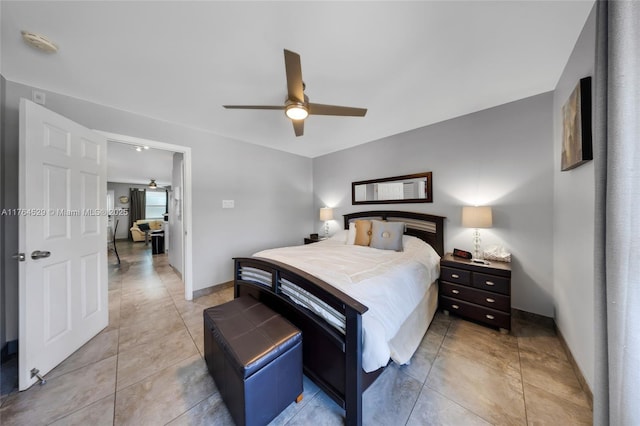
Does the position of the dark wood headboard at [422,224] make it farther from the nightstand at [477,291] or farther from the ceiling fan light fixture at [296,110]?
the ceiling fan light fixture at [296,110]

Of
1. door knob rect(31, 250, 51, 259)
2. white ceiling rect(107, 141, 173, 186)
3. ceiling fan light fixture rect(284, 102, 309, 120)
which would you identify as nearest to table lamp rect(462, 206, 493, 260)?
ceiling fan light fixture rect(284, 102, 309, 120)

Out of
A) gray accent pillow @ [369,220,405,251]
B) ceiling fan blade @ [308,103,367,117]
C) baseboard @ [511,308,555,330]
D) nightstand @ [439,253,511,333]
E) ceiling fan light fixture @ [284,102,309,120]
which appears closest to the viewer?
ceiling fan light fixture @ [284,102,309,120]

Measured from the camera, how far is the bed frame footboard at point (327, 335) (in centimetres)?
116

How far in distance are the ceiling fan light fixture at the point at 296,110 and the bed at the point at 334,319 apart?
138cm

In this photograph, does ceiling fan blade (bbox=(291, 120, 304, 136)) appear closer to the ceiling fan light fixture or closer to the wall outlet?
the ceiling fan light fixture

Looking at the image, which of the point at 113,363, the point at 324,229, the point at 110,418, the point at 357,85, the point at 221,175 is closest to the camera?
the point at 110,418

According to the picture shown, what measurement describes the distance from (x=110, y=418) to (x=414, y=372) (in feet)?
7.04

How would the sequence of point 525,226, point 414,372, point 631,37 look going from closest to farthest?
point 631,37 → point 414,372 → point 525,226

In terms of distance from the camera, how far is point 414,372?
167cm

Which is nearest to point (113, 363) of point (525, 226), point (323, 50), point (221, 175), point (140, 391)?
point (140, 391)

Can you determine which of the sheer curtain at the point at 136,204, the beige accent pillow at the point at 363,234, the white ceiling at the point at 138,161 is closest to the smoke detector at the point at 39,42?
the white ceiling at the point at 138,161

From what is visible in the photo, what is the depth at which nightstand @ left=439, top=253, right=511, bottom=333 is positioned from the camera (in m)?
2.10

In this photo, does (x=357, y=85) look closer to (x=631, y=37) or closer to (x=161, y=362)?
(x=631, y=37)

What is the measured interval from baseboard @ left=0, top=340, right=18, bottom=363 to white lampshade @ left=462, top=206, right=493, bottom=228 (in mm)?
4600
